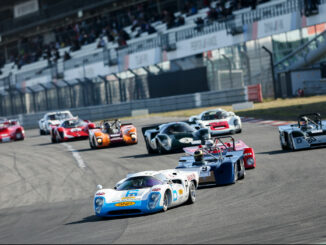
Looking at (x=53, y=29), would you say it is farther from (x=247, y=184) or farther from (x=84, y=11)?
(x=247, y=184)

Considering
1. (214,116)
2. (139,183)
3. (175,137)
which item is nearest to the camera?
(139,183)

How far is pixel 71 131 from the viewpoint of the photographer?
29391 millimetres

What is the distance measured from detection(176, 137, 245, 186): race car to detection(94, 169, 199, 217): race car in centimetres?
178

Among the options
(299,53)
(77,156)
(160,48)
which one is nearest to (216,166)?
(77,156)

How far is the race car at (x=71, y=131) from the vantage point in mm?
29344

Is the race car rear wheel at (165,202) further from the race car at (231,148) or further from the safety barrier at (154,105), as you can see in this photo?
the safety barrier at (154,105)

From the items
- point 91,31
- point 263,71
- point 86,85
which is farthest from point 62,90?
point 263,71

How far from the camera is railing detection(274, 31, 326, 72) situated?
120ft

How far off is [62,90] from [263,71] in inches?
→ 626

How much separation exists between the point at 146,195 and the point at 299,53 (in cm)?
2915

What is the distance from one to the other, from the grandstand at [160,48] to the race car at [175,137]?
641 inches

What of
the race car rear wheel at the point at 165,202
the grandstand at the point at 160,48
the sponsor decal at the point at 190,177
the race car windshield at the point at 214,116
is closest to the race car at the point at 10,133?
the grandstand at the point at 160,48

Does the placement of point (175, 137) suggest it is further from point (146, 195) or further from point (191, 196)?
point (146, 195)

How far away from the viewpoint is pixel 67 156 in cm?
2316
